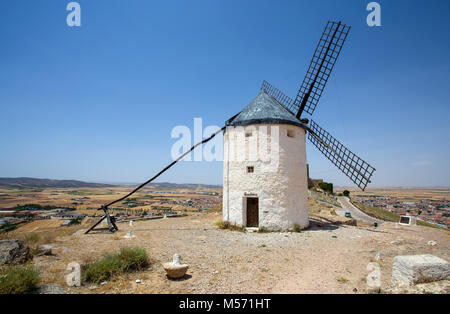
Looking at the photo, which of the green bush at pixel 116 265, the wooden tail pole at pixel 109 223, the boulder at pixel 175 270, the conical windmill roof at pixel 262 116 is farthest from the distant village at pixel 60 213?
the boulder at pixel 175 270

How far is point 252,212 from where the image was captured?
37.8 ft

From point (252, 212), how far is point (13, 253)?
A: 29.7 feet

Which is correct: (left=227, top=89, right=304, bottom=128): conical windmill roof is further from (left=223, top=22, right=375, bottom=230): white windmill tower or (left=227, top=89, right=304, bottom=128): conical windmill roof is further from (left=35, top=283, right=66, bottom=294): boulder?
(left=35, top=283, right=66, bottom=294): boulder

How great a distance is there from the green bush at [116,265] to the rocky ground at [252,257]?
0.23 metres

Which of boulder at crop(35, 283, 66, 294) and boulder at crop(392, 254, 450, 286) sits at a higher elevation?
boulder at crop(392, 254, 450, 286)

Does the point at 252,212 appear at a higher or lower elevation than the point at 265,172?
lower

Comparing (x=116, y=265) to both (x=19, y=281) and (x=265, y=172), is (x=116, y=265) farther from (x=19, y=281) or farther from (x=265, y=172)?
(x=265, y=172)

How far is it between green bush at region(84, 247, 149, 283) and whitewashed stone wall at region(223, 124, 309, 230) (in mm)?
6053

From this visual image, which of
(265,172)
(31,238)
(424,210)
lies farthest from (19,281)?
(424,210)

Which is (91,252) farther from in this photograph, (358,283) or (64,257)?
(358,283)

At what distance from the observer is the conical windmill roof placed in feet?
36.2

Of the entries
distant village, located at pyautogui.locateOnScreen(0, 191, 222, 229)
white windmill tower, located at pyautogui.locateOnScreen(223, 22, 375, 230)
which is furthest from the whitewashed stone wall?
distant village, located at pyautogui.locateOnScreen(0, 191, 222, 229)

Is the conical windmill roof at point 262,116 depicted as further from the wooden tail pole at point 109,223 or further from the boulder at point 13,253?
the boulder at point 13,253
